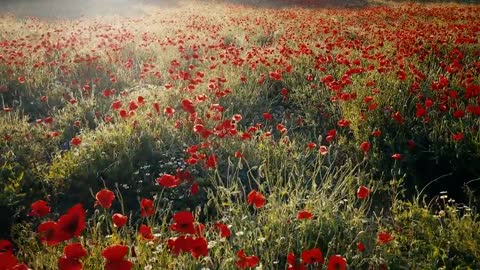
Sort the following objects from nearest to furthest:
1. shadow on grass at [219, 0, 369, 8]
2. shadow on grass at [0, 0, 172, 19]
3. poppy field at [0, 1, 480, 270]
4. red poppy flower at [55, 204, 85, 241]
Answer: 1. red poppy flower at [55, 204, 85, 241]
2. poppy field at [0, 1, 480, 270]
3. shadow on grass at [0, 0, 172, 19]
4. shadow on grass at [219, 0, 369, 8]

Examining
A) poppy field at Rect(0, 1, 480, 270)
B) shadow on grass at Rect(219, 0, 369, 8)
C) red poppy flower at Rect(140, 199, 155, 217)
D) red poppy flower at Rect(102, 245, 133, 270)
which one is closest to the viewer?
red poppy flower at Rect(102, 245, 133, 270)

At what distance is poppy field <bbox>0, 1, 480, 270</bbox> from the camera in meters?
2.12

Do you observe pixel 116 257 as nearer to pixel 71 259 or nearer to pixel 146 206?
pixel 71 259

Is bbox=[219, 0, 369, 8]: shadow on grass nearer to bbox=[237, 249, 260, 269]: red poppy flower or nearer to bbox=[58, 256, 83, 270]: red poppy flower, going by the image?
bbox=[237, 249, 260, 269]: red poppy flower

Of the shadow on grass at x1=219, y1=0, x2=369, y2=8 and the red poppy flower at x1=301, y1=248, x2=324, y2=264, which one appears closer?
the red poppy flower at x1=301, y1=248, x2=324, y2=264

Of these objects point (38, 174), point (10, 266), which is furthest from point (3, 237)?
point (10, 266)

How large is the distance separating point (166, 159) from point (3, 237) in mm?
1356

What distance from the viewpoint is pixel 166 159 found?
3.65 m

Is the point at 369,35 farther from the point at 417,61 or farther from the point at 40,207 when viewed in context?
the point at 40,207

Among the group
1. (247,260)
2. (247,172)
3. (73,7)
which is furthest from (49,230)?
(73,7)

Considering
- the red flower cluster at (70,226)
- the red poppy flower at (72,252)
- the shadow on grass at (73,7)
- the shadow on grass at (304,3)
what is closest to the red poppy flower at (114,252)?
the red poppy flower at (72,252)

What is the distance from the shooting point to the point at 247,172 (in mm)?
2721

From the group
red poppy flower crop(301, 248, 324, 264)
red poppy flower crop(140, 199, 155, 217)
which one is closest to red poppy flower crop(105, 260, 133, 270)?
red poppy flower crop(140, 199, 155, 217)

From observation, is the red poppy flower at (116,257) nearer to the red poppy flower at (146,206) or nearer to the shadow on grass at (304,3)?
the red poppy flower at (146,206)
